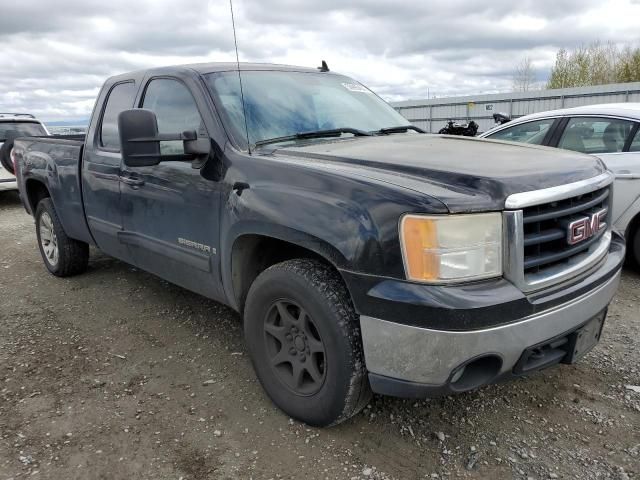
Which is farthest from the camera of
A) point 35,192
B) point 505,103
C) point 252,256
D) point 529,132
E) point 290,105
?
point 505,103

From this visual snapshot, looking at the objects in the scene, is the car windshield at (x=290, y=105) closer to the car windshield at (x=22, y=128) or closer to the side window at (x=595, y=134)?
the side window at (x=595, y=134)

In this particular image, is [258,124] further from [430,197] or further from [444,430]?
[444,430]

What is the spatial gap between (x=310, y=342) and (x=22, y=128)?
997cm

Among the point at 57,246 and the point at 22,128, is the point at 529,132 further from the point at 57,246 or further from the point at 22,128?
the point at 22,128

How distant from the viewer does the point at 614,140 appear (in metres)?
5.08

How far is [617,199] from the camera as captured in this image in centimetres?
492

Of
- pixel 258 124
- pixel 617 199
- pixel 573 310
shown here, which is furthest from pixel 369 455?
pixel 617 199

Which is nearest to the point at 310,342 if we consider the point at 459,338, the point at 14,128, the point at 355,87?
the point at 459,338

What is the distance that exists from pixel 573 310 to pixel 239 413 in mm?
1744

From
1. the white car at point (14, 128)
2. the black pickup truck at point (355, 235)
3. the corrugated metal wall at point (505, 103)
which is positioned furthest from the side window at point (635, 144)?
the corrugated metal wall at point (505, 103)

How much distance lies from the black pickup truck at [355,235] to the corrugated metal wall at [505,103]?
13.8 metres

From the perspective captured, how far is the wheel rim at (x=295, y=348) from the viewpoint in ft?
8.42

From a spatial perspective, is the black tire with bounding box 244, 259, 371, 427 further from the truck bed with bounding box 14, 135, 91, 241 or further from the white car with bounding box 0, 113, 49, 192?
the white car with bounding box 0, 113, 49, 192

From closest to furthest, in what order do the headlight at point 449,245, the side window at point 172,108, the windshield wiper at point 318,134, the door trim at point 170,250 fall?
1. the headlight at point 449,245
2. the windshield wiper at point 318,134
3. the door trim at point 170,250
4. the side window at point 172,108
